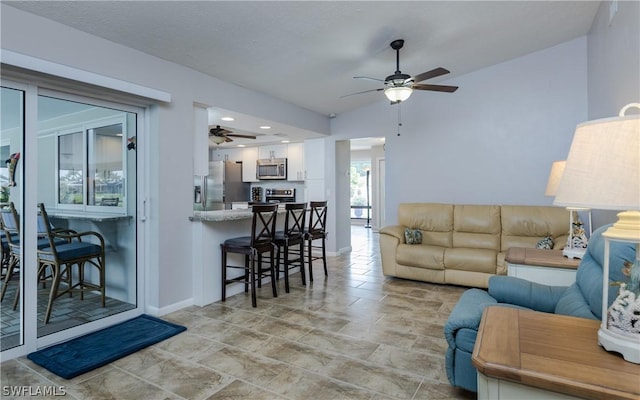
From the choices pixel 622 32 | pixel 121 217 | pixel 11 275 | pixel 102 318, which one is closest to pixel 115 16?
pixel 121 217

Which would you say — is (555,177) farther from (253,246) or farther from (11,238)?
(11,238)

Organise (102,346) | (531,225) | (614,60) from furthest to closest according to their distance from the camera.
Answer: (531,225)
(614,60)
(102,346)

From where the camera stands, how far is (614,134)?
3.19 feet

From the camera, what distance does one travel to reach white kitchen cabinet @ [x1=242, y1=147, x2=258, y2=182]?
7.46m

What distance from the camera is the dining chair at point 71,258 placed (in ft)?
9.18

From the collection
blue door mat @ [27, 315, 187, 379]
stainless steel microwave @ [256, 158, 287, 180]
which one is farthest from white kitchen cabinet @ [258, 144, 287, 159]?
blue door mat @ [27, 315, 187, 379]

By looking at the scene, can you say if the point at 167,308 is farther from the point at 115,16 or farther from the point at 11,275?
the point at 115,16

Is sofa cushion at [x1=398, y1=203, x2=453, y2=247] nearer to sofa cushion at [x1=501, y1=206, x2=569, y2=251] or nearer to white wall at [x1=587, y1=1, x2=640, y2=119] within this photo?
sofa cushion at [x1=501, y1=206, x2=569, y2=251]

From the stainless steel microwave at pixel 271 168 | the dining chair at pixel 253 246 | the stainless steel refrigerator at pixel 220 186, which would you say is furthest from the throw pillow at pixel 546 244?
Answer: the stainless steel refrigerator at pixel 220 186

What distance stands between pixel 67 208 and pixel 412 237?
393 cm

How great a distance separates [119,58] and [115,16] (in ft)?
1.53

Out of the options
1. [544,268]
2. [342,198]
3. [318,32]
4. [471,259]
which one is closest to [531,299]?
[544,268]

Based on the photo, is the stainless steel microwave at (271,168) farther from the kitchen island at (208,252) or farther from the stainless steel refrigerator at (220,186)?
the kitchen island at (208,252)

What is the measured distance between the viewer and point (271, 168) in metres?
7.07
